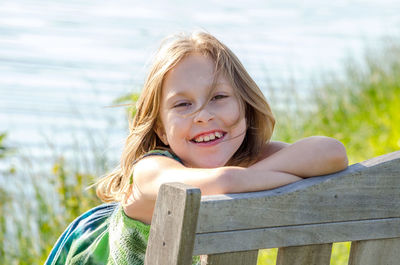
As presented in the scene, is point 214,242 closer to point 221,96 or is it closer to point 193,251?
point 193,251

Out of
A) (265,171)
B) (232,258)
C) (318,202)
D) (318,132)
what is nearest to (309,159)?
(265,171)

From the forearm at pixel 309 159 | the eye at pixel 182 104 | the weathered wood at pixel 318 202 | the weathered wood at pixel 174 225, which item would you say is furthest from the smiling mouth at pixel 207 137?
the weathered wood at pixel 174 225

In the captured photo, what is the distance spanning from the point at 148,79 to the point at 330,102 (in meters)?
4.71

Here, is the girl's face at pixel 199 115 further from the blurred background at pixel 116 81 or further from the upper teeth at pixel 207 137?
the blurred background at pixel 116 81

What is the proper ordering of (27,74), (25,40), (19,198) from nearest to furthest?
(19,198)
(27,74)
(25,40)

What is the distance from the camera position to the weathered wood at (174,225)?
3.77ft

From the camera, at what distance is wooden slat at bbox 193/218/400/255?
1.22 meters

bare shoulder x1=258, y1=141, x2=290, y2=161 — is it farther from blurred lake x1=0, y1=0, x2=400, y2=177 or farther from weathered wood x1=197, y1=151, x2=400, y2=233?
blurred lake x1=0, y1=0, x2=400, y2=177

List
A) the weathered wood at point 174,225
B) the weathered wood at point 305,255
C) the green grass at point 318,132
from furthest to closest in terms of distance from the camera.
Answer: the green grass at point 318,132, the weathered wood at point 305,255, the weathered wood at point 174,225

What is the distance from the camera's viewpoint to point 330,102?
21.9 ft

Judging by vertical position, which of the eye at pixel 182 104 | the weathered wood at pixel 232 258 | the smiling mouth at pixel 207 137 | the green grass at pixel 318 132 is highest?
the eye at pixel 182 104

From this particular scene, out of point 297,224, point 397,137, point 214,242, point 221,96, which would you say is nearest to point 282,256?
point 297,224

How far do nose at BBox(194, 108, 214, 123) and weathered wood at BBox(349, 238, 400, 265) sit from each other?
0.69m

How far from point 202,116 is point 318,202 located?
0.72 meters
